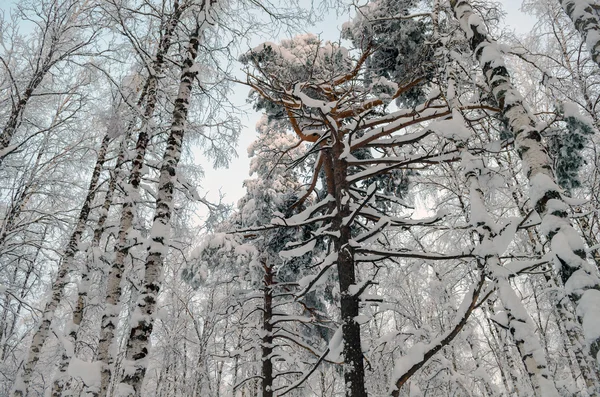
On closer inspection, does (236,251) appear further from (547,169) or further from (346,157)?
(547,169)

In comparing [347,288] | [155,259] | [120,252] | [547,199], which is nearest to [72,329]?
[120,252]

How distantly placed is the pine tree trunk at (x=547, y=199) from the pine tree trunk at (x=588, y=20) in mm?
1221

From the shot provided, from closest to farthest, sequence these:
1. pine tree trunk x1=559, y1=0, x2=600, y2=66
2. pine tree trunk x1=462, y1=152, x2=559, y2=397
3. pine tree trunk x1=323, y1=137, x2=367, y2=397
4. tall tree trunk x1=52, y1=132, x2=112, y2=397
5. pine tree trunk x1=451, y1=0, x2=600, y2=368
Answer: pine tree trunk x1=451, y1=0, x2=600, y2=368 → pine tree trunk x1=462, y1=152, x2=559, y2=397 → pine tree trunk x1=323, y1=137, x2=367, y2=397 → pine tree trunk x1=559, y1=0, x2=600, y2=66 → tall tree trunk x1=52, y1=132, x2=112, y2=397

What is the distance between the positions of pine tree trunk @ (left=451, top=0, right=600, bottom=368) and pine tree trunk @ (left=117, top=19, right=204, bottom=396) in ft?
15.0

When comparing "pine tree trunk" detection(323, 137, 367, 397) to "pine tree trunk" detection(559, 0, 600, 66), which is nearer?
"pine tree trunk" detection(323, 137, 367, 397)

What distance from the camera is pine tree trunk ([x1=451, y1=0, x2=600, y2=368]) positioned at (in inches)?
107

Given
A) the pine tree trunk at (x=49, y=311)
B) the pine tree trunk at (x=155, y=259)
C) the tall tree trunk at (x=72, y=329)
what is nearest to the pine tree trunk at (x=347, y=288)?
the pine tree trunk at (x=155, y=259)

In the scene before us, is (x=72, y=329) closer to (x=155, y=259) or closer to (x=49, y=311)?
(x=49, y=311)

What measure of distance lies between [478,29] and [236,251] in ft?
22.3

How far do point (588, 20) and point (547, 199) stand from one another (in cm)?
296

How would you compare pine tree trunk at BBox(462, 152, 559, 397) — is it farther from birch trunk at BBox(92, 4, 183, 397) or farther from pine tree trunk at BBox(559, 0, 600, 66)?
birch trunk at BBox(92, 4, 183, 397)

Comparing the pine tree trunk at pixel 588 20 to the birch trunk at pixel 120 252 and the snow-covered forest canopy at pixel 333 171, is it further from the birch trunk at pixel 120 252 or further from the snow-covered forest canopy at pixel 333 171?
the birch trunk at pixel 120 252

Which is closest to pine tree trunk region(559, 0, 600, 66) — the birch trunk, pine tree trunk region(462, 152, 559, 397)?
pine tree trunk region(462, 152, 559, 397)

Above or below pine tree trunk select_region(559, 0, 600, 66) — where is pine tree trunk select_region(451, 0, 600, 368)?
below
